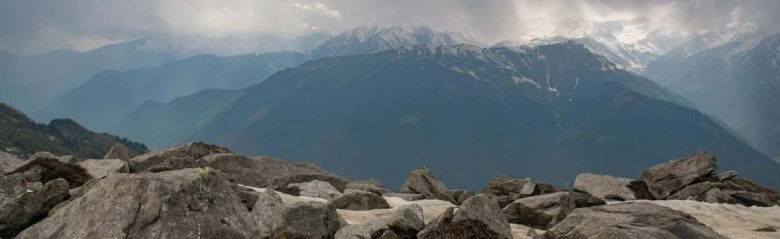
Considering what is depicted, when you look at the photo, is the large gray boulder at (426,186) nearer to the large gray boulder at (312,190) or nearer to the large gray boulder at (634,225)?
the large gray boulder at (312,190)

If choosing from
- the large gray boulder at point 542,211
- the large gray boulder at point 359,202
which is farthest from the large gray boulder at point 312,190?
the large gray boulder at point 542,211

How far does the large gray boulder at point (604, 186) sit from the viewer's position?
44.0 meters

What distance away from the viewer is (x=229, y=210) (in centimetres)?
1675

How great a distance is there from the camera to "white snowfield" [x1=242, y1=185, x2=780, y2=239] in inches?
1065

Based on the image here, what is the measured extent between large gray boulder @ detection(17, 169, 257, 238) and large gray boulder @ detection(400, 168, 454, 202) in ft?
85.3

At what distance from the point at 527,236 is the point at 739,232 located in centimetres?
1138

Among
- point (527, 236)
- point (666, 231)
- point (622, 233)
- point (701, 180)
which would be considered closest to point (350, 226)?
point (527, 236)

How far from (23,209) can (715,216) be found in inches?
1436

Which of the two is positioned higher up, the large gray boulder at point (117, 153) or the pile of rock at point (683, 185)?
the pile of rock at point (683, 185)

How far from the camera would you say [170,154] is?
1560 inches

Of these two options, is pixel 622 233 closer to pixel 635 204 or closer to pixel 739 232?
pixel 635 204

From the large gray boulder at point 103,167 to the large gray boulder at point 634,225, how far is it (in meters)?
24.4

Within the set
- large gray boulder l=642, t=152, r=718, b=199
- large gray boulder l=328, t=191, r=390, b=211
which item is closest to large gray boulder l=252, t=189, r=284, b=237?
large gray boulder l=328, t=191, r=390, b=211

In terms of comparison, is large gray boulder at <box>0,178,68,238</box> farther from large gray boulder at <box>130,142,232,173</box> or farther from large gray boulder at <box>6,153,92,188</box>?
large gray boulder at <box>130,142,232,173</box>
